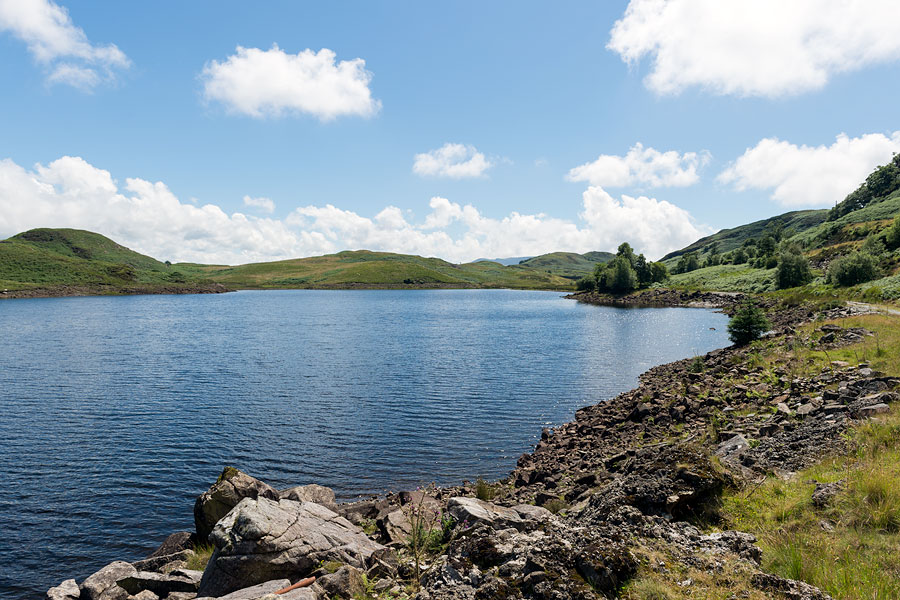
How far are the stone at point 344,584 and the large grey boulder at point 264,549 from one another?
1199mm

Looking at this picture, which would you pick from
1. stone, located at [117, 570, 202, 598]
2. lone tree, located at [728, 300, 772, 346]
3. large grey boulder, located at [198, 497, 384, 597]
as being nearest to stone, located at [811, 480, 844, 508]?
large grey boulder, located at [198, 497, 384, 597]

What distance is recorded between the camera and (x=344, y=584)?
1042cm

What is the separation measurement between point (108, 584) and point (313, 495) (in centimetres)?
772

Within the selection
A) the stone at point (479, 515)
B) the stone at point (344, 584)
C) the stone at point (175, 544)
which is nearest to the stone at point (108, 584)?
the stone at point (175, 544)

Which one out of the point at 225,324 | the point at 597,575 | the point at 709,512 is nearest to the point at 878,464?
the point at 709,512

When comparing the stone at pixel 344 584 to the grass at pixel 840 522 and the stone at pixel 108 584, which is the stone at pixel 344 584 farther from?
the grass at pixel 840 522

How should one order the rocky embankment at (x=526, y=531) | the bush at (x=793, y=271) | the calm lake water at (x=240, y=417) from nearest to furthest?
1. the rocky embankment at (x=526, y=531)
2. the calm lake water at (x=240, y=417)
3. the bush at (x=793, y=271)

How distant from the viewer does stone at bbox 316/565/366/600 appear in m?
10.3

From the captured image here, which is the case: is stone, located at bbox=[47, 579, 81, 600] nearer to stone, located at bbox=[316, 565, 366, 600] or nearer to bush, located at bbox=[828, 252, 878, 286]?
stone, located at bbox=[316, 565, 366, 600]

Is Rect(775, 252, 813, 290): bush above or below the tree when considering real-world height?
below

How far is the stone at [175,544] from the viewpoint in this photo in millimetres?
17094

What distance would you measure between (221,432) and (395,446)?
1255cm

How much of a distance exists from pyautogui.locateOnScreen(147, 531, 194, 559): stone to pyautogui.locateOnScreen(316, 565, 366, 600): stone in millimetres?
9906

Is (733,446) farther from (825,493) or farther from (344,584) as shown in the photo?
(344,584)
